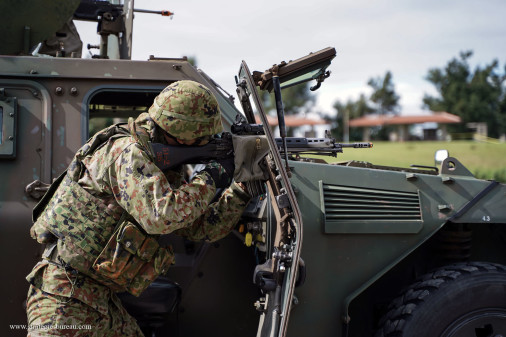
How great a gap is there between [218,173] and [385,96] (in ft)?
190

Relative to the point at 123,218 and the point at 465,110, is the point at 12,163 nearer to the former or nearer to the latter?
the point at 123,218

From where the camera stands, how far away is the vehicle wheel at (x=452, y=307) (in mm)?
2818

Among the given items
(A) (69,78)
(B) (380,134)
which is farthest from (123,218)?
(B) (380,134)

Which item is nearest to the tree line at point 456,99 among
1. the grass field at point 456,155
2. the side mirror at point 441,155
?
the grass field at point 456,155

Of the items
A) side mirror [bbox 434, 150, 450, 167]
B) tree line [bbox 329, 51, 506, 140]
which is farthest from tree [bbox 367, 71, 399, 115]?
side mirror [bbox 434, 150, 450, 167]

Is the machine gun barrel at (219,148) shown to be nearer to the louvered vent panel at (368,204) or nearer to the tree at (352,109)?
the louvered vent panel at (368,204)

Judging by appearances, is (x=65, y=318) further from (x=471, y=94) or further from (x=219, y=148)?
(x=471, y=94)

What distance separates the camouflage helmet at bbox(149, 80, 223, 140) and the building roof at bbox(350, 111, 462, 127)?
46323mm

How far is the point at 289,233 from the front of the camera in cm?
265

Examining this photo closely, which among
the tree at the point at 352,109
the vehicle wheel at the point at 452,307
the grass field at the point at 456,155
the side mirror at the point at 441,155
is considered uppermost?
the tree at the point at 352,109

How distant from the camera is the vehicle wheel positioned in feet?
9.25

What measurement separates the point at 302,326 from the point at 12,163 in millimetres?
1723

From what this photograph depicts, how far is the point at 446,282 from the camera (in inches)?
114

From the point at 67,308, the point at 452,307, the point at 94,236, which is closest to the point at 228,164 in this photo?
the point at 94,236
